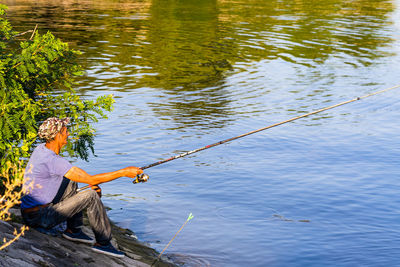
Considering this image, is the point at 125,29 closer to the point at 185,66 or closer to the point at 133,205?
the point at 185,66

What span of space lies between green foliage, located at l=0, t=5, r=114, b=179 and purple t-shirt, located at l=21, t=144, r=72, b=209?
171 centimetres

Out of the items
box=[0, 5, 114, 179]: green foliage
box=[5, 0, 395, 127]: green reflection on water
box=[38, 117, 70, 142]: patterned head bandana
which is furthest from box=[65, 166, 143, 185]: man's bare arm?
box=[5, 0, 395, 127]: green reflection on water

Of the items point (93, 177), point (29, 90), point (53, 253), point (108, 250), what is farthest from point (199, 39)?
point (53, 253)

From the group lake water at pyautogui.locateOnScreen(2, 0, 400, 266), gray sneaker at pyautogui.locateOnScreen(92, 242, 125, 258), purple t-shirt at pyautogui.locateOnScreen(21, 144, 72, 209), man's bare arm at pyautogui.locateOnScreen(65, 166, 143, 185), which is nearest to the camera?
man's bare arm at pyautogui.locateOnScreen(65, 166, 143, 185)

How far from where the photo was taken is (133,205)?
12.1 metres

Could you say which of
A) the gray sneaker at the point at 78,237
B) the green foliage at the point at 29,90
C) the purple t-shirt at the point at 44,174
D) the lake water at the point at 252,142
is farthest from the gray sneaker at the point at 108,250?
the green foliage at the point at 29,90

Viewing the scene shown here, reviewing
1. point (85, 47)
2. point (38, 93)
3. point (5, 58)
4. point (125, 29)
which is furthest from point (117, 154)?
point (125, 29)

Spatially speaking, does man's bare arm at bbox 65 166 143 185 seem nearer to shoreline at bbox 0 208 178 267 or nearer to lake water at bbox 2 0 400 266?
shoreline at bbox 0 208 178 267

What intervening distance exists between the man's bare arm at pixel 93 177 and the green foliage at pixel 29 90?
2142 mm

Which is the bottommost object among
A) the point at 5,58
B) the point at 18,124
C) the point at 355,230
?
the point at 355,230

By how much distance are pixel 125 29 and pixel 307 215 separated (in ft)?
95.9

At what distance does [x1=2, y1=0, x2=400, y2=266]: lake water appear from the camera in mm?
10805

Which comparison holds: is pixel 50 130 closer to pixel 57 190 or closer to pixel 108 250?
pixel 57 190

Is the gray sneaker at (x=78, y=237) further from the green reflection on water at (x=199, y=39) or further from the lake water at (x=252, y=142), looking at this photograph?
the green reflection on water at (x=199, y=39)
